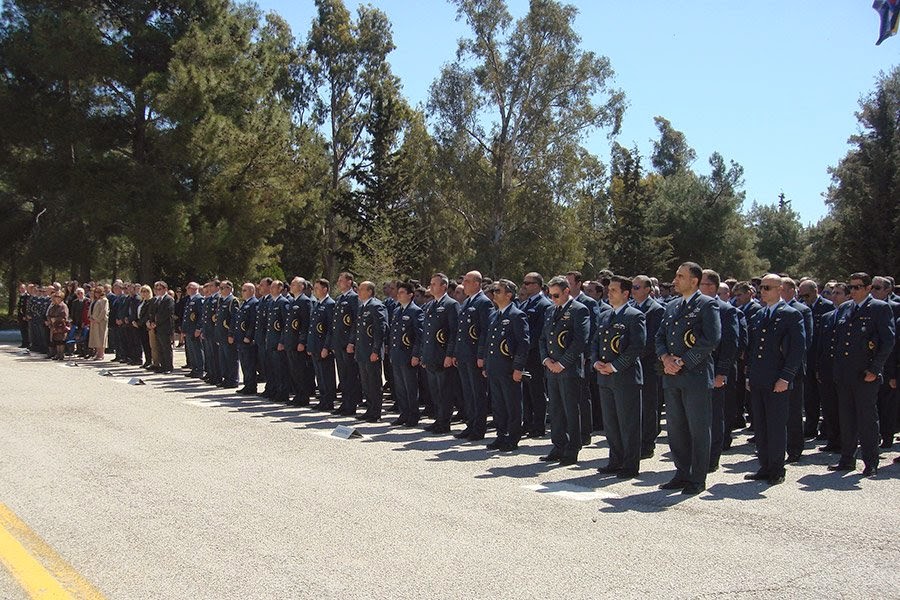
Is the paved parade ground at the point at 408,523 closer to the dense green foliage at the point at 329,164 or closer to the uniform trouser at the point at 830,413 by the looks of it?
the uniform trouser at the point at 830,413

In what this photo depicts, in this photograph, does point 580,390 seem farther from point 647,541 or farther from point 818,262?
point 818,262

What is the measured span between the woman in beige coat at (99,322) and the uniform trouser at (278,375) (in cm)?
916

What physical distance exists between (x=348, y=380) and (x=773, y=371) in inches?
256

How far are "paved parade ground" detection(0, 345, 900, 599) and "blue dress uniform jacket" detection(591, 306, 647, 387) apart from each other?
3.29 ft

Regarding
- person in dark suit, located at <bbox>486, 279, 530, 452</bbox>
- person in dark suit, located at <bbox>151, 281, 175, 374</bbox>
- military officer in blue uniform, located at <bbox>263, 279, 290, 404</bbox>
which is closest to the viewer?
person in dark suit, located at <bbox>486, 279, 530, 452</bbox>

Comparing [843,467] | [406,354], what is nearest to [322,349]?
[406,354]

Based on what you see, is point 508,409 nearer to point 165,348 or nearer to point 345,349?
point 345,349

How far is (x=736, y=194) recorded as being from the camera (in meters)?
53.8

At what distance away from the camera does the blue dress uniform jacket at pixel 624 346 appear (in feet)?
26.5

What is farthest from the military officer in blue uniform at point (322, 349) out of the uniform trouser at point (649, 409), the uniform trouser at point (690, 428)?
the uniform trouser at point (690, 428)

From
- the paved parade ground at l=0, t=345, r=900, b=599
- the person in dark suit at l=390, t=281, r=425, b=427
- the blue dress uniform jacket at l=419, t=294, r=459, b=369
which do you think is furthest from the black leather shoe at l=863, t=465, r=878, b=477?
the person in dark suit at l=390, t=281, r=425, b=427

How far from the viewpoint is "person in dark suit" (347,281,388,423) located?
39.4ft

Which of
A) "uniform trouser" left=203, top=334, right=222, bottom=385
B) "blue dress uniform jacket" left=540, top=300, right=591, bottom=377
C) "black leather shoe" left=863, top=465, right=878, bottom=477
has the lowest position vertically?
"black leather shoe" left=863, top=465, right=878, bottom=477

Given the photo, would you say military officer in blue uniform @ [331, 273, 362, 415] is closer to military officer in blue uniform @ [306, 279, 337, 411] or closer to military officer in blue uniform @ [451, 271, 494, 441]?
military officer in blue uniform @ [306, 279, 337, 411]
